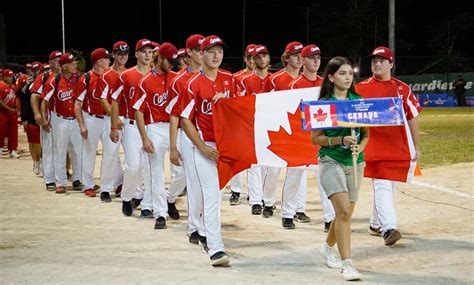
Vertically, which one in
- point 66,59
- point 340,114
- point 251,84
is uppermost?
point 66,59

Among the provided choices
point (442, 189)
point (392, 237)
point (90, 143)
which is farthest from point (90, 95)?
point (392, 237)

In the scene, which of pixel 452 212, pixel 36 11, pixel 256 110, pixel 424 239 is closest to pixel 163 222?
pixel 256 110

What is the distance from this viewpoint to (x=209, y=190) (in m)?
7.04

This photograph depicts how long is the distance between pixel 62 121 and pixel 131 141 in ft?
10.1

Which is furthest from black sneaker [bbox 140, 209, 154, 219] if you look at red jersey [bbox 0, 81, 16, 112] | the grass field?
red jersey [bbox 0, 81, 16, 112]

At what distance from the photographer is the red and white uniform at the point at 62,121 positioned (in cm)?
1223

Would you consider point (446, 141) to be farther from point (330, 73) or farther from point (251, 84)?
point (330, 73)

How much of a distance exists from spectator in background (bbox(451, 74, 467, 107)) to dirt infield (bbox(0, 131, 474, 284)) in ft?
97.3

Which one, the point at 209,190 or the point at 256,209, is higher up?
the point at 209,190

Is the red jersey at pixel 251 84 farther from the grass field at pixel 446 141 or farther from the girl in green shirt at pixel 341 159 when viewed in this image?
the grass field at pixel 446 141

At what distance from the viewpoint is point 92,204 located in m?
10.8

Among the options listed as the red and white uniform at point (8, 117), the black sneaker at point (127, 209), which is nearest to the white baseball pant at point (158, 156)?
the black sneaker at point (127, 209)

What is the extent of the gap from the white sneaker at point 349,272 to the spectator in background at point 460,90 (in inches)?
1381

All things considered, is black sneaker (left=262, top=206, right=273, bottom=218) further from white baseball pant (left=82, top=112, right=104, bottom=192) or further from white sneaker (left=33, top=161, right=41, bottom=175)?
white sneaker (left=33, top=161, right=41, bottom=175)
